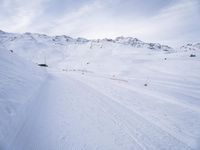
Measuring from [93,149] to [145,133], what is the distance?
1793mm

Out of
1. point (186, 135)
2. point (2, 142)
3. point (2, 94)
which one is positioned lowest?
point (186, 135)

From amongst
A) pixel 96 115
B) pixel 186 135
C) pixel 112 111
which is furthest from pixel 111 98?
pixel 186 135

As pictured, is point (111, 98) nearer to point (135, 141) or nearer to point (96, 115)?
point (96, 115)

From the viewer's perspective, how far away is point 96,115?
20.7 ft

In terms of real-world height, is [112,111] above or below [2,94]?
below

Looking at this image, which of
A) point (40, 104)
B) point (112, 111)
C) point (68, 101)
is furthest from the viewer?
point (68, 101)

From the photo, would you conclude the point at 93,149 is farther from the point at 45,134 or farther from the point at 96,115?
the point at 96,115

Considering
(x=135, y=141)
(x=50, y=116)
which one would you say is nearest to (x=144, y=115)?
(x=135, y=141)

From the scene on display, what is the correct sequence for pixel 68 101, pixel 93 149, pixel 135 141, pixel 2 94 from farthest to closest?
pixel 68 101 < pixel 2 94 < pixel 135 141 < pixel 93 149

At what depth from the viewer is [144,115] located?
6.57 metres

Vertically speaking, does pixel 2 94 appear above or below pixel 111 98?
above

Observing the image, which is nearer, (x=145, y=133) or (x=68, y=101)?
(x=145, y=133)

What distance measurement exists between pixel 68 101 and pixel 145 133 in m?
4.22

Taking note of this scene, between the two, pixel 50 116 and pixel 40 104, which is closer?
pixel 50 116
